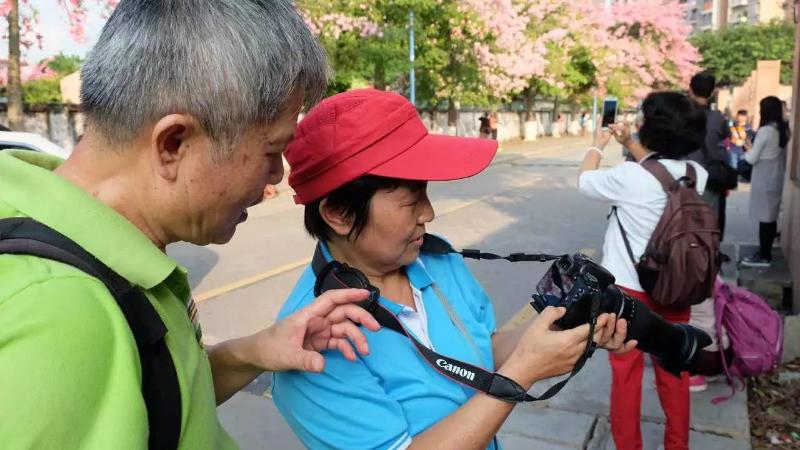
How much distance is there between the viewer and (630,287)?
2.84 m

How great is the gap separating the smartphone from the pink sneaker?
1.42 m

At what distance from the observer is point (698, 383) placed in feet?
11.5

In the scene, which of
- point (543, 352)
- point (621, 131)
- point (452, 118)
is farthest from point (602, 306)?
point (452, 118)

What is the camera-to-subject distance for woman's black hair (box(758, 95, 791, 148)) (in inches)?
233

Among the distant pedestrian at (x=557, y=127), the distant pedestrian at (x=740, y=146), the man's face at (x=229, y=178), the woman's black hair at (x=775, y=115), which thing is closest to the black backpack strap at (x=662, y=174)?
the man's face at (x=229, y=178)

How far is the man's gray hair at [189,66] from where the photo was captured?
883mm

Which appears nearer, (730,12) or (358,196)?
(358,196)

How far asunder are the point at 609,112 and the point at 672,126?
0.62 metres

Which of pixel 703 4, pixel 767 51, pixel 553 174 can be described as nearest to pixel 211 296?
pixel 553 174

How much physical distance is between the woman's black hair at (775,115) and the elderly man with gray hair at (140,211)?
19.6 feet

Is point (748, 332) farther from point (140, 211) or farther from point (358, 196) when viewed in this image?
point (140, 211)

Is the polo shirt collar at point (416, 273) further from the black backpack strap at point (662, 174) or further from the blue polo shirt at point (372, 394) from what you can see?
the black backpack strap at point (662, 174)

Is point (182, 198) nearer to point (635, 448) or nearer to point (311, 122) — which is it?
point (311, 122)

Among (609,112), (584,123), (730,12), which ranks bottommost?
(584,123)
